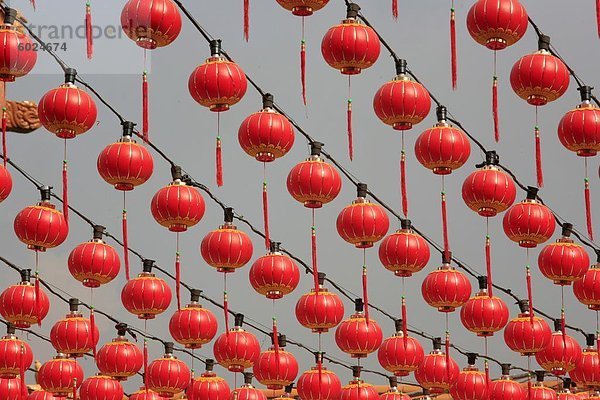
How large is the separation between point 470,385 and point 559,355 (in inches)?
40.2

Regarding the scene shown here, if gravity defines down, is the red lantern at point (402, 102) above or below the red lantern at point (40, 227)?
above

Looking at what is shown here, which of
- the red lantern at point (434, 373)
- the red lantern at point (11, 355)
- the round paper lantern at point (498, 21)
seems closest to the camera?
the round paper lantern at point (498, 21)

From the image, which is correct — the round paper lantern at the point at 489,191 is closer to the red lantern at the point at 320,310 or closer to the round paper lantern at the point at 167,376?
the red lantern at the point at 320,310

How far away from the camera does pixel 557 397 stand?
55.4ft

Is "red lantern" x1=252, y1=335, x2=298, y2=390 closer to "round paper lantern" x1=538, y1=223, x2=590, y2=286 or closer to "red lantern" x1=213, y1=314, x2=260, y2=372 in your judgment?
"red lantern" x1=213, y1=314, x2=260, y2=372

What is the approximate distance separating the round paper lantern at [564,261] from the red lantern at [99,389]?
4594 mm

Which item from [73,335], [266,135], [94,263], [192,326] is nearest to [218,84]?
[266,135]

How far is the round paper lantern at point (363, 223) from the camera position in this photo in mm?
13633

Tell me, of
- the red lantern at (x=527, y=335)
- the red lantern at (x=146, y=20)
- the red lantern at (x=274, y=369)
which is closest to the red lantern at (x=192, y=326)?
the red lantern at (x=274, y=369)

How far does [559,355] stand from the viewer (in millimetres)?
15805

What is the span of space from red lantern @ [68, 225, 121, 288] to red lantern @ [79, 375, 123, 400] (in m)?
1.77

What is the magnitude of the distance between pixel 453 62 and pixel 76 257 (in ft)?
14.6

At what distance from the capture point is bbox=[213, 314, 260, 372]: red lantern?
1547 cm

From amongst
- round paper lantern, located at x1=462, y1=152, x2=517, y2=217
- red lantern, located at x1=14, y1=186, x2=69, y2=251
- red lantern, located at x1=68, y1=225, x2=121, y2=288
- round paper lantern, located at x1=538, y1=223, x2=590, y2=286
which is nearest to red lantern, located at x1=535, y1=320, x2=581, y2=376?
round paper lantern, located at x1=538, y1=223, x2=590, y2=286
